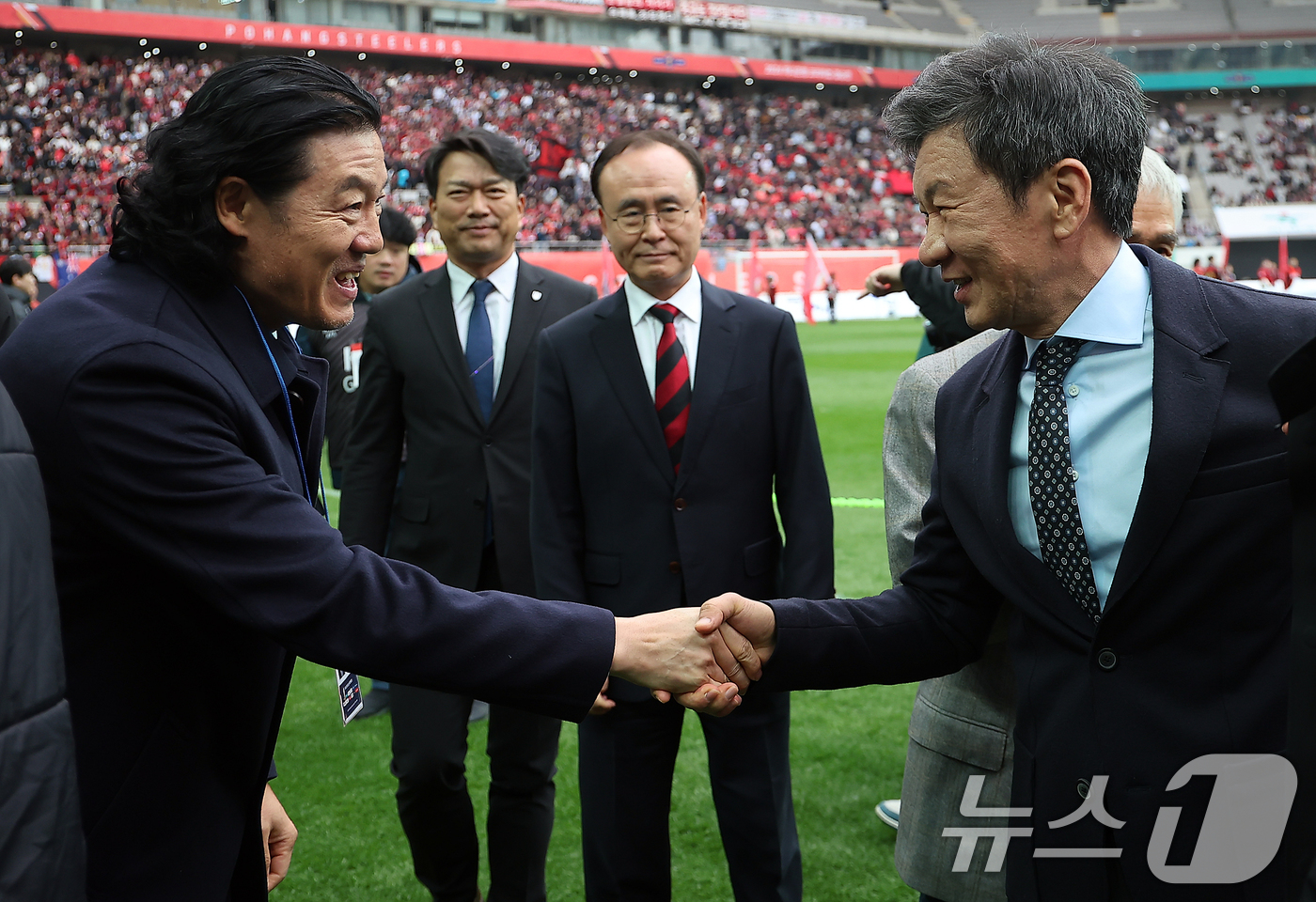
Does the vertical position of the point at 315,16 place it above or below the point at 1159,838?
above

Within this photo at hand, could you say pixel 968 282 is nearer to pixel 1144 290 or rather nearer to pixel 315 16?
pixel 1144 290

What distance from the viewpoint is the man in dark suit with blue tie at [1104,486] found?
68.5 inches

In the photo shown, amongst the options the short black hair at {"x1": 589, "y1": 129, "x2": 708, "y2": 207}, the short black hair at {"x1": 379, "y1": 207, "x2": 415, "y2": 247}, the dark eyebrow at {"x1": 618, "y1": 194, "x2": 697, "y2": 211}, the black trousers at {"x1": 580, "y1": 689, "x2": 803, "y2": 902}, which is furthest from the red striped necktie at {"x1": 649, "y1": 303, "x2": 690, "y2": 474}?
the short black hair at {"x1": 379, "y1": 207, "x2": 415, "y2": 247}

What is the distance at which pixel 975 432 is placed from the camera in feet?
6.86

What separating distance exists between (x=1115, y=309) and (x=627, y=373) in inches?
61.9

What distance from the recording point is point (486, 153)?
13.8 ft

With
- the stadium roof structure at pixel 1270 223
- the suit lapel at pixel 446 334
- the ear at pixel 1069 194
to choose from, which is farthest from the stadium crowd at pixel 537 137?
the ear at pixel 1069 194

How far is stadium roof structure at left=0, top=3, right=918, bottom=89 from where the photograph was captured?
102 feet

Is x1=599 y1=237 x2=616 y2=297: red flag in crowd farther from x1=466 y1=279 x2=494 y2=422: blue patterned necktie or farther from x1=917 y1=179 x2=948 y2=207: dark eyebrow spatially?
x1=917 y1=179 x2=948 y2=207: dark eyebrow

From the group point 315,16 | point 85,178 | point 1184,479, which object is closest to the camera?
point 1184,479

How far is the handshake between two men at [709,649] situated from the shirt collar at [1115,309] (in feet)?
2.96

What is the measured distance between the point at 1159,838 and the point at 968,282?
100cm

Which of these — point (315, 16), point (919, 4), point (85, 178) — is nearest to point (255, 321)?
point (85, 178)

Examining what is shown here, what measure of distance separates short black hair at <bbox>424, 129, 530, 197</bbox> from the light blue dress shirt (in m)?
2.70
